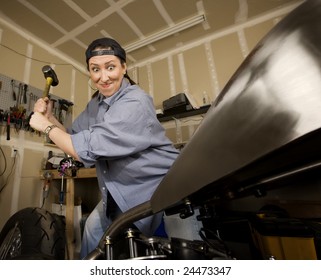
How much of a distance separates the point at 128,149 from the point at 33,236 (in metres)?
0.70

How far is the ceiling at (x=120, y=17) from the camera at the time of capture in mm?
1703

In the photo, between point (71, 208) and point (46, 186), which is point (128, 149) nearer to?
point (71, 208)

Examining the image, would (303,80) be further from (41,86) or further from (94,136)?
(41,86)

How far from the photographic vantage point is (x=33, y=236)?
88 cm

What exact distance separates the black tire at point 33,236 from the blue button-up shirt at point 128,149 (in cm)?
41

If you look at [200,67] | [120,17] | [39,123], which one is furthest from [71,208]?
[200,67]

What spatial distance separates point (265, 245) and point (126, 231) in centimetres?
33

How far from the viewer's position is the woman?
595 millimetres

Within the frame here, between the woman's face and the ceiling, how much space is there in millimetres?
1242

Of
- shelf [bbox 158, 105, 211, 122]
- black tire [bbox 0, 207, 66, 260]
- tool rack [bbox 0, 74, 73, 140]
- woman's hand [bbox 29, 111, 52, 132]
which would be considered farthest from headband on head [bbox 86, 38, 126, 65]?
tool rack [bbox 0, 74, 73, 140]

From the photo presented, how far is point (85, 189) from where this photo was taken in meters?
2.33

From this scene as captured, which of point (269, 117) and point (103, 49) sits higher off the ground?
point (103, 49)

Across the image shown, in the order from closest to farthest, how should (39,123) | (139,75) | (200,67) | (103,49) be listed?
(39,123), (103,49), (200,67), (139,75)
